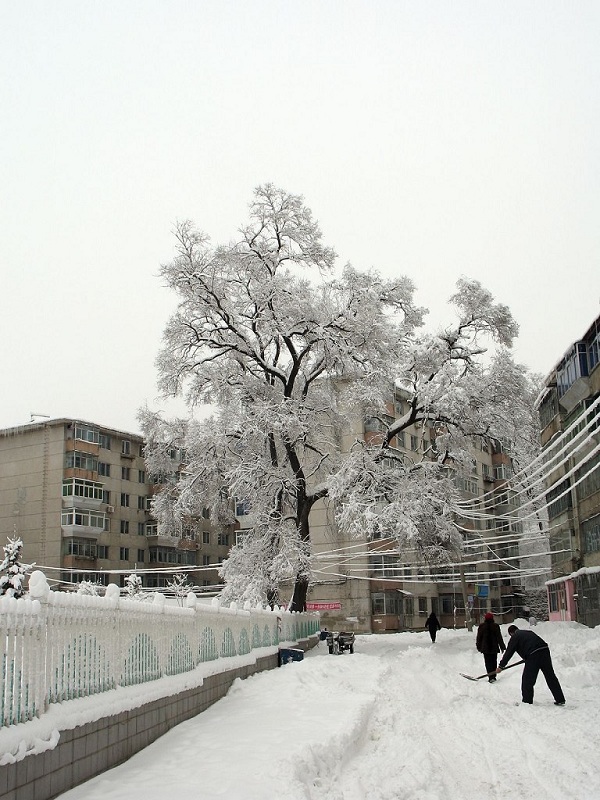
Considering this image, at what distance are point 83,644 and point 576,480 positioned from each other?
122 feet

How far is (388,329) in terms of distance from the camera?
31.2 metres

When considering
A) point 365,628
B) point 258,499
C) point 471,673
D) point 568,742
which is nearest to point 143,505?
point 365,628

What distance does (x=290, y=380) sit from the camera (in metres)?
31.7

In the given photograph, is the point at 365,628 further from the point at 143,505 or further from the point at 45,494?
the point at 45,494

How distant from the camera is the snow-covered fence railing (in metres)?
6.36

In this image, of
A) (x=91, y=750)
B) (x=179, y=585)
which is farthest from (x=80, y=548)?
(x=91, y=750)

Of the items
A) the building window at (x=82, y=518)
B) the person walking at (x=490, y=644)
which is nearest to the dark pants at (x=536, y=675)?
the person walking at (x=490, y=644)

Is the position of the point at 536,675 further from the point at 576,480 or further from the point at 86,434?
the point at 86,434

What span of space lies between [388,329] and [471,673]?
14696 mm

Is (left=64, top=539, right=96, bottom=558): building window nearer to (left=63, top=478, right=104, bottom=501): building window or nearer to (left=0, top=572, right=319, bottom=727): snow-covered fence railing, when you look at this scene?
(left=63, top=478, right=104, bottom=501): building window

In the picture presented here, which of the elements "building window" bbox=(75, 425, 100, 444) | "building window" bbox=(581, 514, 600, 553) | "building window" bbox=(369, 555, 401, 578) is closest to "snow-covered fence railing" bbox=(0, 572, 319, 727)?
"building window" bbox=(581, 514, 600, 553)

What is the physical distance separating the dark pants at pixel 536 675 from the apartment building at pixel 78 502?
132 ft

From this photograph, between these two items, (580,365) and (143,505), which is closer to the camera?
(580,365)

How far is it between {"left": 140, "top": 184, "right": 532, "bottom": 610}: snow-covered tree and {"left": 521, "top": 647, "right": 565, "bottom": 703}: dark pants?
48.5ft
